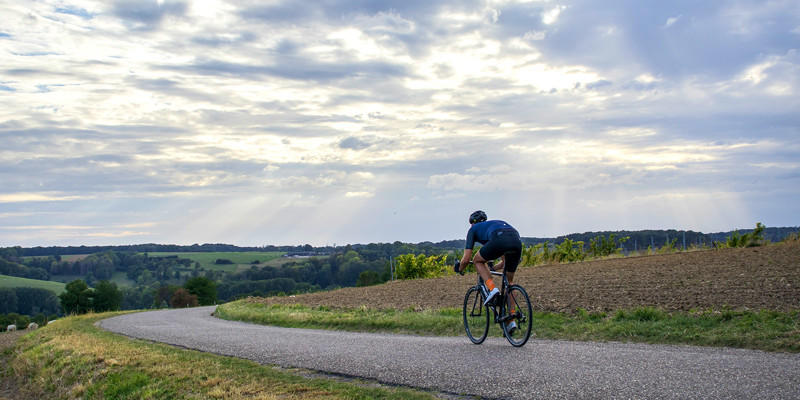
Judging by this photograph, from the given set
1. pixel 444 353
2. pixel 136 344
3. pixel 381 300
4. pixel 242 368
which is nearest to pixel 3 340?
pixel 136 344

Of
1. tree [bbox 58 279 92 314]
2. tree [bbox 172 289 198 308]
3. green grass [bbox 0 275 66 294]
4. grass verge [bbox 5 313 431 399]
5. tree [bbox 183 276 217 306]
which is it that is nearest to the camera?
grass verge [bbox 5 313 431 399]

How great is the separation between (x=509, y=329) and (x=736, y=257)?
16677 mm

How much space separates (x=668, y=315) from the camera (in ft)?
37.2

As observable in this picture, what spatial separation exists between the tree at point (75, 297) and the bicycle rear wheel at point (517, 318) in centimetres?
5621

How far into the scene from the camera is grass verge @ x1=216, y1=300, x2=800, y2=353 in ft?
29.2

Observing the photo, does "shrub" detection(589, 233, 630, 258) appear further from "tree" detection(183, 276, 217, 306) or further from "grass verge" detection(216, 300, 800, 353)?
"tree" detection(183, 276, 217, 306)

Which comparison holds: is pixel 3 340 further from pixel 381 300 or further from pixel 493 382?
pixel 493 382

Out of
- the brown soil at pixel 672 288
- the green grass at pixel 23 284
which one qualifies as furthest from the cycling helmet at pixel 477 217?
the green grass at pixel 23 284

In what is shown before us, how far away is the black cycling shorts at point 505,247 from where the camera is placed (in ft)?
28.9

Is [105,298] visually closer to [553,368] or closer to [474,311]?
[474,311]

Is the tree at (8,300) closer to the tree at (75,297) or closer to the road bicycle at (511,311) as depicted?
the tree at (75,297)

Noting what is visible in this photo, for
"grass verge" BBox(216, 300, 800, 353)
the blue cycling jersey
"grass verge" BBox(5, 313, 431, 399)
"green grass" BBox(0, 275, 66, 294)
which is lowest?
"green grass" BBox(0, 275, 66, 294)

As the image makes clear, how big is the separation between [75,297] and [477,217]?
57.8m

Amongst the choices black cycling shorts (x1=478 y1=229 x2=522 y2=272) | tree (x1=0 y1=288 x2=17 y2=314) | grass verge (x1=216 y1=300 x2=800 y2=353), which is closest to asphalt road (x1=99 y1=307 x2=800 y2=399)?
grass verge (x1=216 y1=300 x2=800 y2=353)
